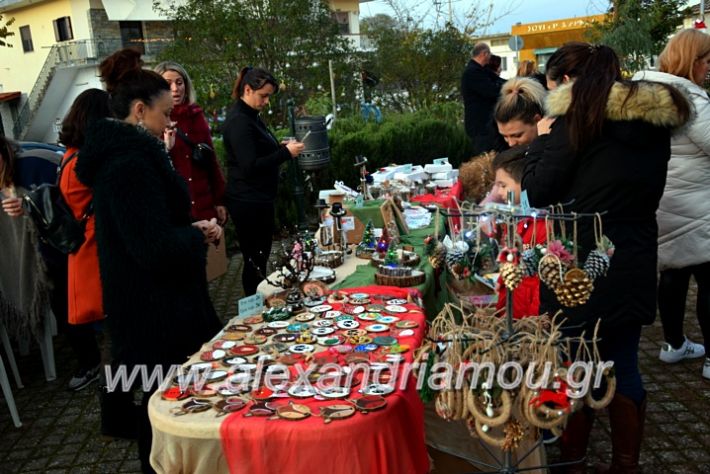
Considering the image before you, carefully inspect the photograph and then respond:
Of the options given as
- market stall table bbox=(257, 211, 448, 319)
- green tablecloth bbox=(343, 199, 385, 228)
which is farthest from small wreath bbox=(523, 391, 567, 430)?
green tablecloth bbox=(343, 199, 385, 228)

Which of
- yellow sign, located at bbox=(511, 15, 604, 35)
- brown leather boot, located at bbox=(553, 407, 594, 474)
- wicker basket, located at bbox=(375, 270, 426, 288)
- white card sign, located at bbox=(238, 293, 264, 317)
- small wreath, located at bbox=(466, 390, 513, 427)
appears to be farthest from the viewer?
yellow sign, located at bbox=(511, 15, 604, 35)

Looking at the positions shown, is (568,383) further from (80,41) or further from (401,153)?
(80,41)

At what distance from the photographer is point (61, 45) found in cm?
2409

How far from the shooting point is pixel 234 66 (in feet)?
32.2

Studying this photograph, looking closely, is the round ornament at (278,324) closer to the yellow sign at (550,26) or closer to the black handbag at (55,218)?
the black handbag at (55,218)

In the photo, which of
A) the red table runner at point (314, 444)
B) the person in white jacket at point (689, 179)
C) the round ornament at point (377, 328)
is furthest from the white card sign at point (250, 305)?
the person in white jacket at point (689, 179)

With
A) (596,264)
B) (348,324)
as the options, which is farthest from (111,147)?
(596,264)

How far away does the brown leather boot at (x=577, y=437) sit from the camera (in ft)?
7.48

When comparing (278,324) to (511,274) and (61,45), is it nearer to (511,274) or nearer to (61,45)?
(511,274)

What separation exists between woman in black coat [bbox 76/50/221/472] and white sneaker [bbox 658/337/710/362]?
2596 mm

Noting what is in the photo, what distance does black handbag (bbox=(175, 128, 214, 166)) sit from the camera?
3.72 meters

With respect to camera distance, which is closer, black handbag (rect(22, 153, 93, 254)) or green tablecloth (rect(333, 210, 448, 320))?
black handbag (rect(22, 153, 93, 254))

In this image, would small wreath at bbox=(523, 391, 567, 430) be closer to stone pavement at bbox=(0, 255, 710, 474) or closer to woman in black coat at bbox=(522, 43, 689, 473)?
woman in black coat at bbox=(522, 43, 689, 473)

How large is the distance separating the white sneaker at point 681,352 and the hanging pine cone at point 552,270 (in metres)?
2.21
